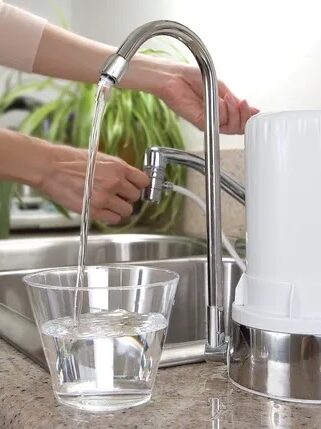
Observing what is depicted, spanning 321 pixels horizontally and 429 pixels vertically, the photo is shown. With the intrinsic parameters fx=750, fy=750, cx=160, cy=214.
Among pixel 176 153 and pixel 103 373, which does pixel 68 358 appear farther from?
pixel 176 153

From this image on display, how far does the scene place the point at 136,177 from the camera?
977mm

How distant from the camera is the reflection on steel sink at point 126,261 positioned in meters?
0.73

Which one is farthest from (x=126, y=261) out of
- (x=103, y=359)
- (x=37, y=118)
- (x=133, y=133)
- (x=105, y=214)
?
(x=103, y=359)

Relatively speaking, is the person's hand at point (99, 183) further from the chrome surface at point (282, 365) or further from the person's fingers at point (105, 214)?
the chrome surface at point (282, 365)

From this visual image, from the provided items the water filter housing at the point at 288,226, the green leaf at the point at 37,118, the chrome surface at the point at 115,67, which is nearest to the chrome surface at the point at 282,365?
the water filter housing at the point at 288,226

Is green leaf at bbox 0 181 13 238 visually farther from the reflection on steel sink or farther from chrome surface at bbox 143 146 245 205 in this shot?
chrome surface at bbox 143 146 245 205

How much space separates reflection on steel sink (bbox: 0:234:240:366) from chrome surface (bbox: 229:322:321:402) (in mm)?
89

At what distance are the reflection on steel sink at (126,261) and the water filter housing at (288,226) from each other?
0.39ft

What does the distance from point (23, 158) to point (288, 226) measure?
498 mm

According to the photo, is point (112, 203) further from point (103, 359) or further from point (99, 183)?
point (103, 359)

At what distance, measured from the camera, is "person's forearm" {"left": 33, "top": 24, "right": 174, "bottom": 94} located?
43.6 inches

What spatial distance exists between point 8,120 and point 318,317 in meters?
1.47

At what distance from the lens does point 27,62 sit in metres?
1.13

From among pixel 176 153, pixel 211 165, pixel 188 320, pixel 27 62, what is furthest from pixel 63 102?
pixel 211 165
